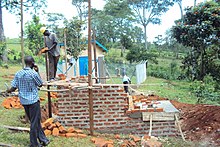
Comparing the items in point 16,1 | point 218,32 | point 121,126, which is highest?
point 16,1

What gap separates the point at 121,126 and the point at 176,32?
9716 millimetres

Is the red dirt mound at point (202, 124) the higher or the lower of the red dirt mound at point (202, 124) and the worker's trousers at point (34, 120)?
the lower

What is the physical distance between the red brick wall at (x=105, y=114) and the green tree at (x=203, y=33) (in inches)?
342

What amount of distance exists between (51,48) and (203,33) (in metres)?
9.69

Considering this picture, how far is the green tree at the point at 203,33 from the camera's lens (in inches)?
520

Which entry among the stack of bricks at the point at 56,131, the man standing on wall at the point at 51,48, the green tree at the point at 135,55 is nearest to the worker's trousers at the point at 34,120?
the stack of bricks at the point at 56,131

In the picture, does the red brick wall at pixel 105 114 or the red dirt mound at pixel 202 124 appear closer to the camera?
the red dirt mound at pixel 202 124

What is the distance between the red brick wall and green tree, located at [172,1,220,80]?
868 centimetres

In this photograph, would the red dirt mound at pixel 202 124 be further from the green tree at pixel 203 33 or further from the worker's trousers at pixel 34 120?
the green tree at pixel 203 33

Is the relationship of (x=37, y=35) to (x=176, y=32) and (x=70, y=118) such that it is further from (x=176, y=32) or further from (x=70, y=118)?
(x=70, y=118)

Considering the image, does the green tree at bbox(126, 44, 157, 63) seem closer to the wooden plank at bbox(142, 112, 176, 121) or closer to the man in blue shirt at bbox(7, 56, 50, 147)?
the wooden plank at bbox(142, 112, 176, 121)

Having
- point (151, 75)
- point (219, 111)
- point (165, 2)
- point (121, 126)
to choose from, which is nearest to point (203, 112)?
point (219, 111)

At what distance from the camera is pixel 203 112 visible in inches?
289

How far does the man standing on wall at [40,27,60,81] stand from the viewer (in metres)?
6.28
